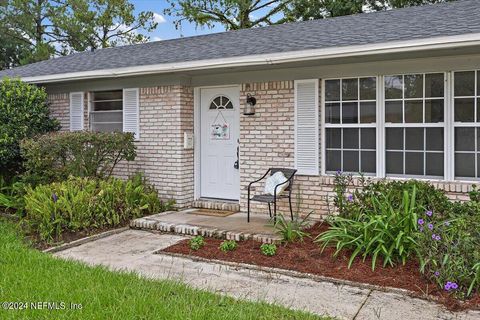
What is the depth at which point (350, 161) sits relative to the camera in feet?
23.5

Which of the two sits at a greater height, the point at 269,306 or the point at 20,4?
the point at 20,4

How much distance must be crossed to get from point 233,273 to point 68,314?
6.38 ft

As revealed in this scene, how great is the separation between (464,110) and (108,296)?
5.27 m

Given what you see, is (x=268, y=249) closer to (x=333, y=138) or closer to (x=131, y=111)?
(x=333, y=138)

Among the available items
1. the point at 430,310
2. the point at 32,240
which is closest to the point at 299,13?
the point at 32,240

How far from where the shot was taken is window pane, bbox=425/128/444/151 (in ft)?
21.1

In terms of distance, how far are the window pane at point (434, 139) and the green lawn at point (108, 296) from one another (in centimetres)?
383

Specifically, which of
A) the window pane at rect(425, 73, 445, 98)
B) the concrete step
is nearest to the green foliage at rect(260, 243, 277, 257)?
the concrete step

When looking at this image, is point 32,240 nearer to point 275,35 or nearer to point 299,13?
point 275,35

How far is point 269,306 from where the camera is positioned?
3967mm

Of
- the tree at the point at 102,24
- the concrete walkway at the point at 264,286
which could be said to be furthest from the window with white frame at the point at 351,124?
the tree at the point at 102,24

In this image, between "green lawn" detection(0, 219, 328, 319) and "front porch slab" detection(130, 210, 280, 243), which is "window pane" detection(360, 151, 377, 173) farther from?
"green lawn" detection(0, 219, 328, 319)

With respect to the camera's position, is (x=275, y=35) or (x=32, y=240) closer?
(x=32, y=240)

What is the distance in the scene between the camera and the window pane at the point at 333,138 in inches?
285
